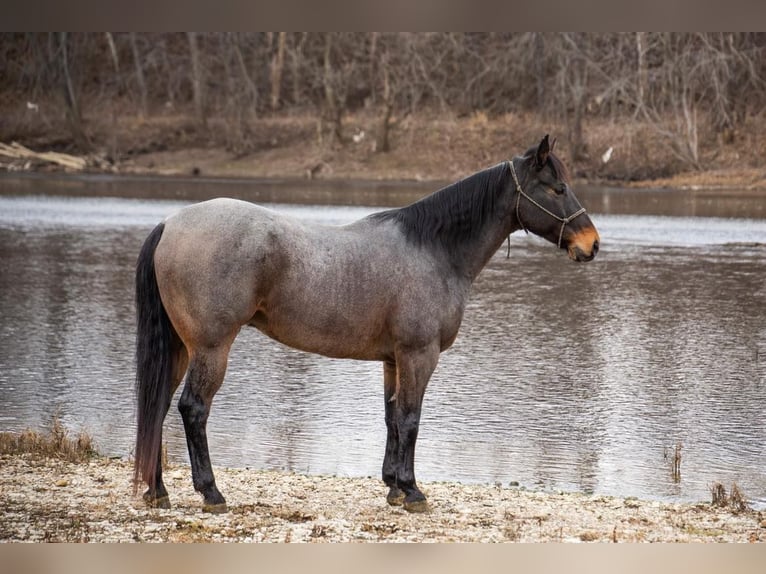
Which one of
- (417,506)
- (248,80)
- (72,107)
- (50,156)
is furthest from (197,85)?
(417,506)

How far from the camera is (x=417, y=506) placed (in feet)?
19.8

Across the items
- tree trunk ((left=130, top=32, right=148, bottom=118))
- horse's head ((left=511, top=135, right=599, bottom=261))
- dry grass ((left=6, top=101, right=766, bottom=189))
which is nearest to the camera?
horse's head ((left=511, top=135, right=599, bottom=261))

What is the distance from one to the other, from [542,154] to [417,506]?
2.03 meters

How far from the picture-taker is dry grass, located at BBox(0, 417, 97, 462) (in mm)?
6941

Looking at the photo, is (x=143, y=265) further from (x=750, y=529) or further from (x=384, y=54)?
(x=384, y=54)

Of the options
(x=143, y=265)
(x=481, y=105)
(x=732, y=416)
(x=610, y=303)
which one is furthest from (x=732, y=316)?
(x=481, y=105)

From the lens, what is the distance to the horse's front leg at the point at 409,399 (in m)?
6.11

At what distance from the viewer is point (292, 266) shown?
19.6ft

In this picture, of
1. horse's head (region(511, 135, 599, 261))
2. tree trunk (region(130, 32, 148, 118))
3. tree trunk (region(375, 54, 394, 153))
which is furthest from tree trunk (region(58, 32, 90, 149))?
horse's head (region(511, 135, 599, 261))

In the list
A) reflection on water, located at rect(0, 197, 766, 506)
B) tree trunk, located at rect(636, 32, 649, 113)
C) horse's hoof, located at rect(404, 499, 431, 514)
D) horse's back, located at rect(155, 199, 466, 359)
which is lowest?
reflection on water, located at rect(0, 197, 766, 506)

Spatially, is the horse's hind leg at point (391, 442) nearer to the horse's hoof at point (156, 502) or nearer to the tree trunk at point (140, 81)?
the horse's hoof at point (156, 502)

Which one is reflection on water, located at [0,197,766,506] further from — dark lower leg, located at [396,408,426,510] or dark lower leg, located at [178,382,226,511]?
dark lower leg, located at [178,382,226,511]

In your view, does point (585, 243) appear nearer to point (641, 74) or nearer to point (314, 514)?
point (314, 514)

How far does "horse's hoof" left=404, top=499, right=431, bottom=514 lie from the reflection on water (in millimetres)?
1079
